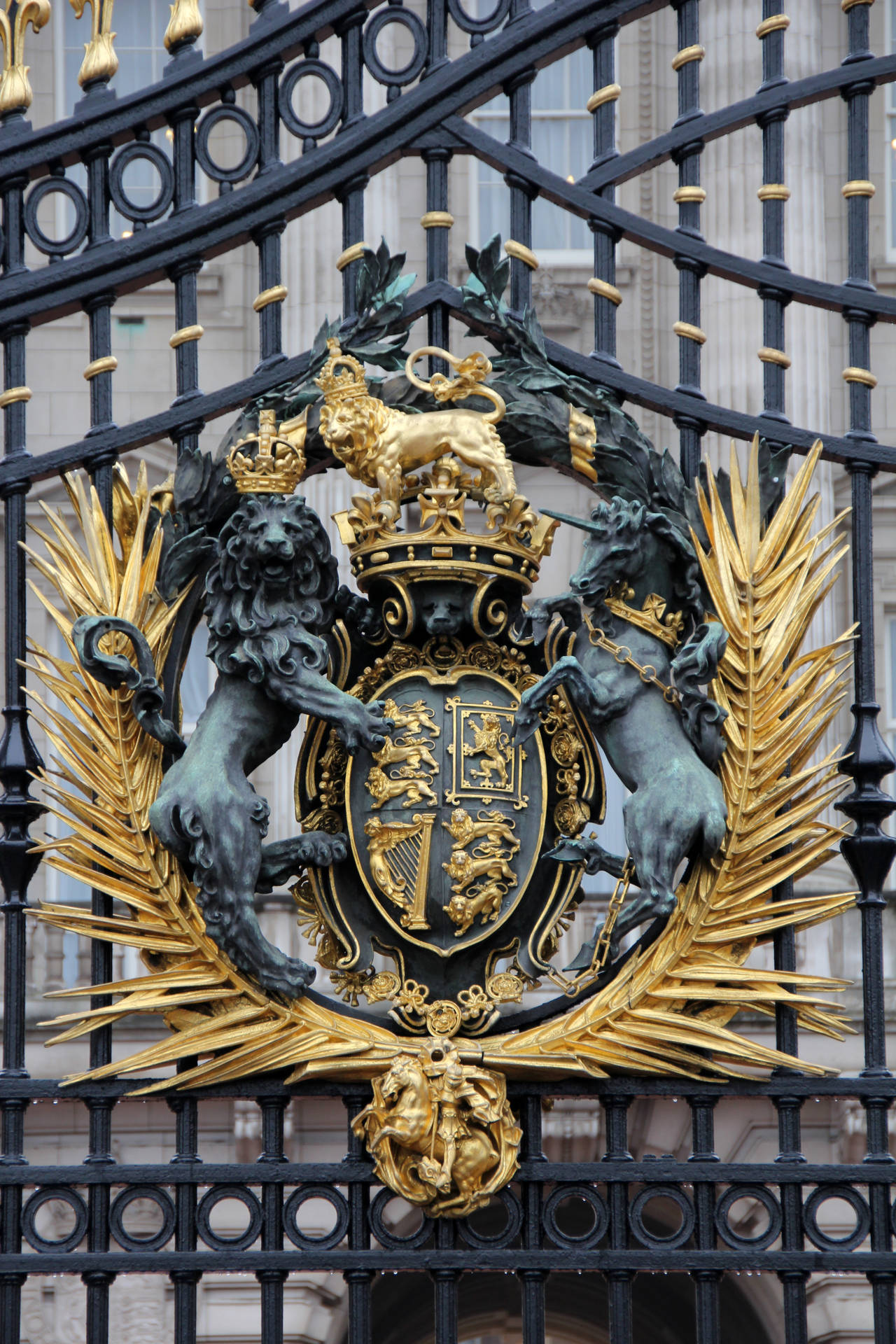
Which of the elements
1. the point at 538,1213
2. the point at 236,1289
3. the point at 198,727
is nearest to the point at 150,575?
the point at 198,727

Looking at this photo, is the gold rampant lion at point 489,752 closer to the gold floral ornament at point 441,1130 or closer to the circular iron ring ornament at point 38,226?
the gold floral ornament at point 441,1130

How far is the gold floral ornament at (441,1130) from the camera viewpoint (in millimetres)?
6348

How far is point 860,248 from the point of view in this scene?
707 cm

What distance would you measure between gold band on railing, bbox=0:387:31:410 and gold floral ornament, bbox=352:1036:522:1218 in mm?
2237

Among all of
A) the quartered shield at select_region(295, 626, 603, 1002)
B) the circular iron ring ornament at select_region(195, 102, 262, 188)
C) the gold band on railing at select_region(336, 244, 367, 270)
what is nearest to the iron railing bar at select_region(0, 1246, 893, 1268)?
the quartered shield at select_region(295, 626, 603, 1002)

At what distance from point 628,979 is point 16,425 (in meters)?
2.41

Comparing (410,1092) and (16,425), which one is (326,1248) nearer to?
(410,1092)

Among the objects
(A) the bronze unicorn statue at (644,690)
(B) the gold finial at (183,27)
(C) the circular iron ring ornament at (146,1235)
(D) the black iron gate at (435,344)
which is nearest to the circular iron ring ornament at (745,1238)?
(D) the black iron gate at (435,344)

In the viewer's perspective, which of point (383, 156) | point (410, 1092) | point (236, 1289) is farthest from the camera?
point (236, 1289)

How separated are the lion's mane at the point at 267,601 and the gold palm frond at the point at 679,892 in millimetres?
214

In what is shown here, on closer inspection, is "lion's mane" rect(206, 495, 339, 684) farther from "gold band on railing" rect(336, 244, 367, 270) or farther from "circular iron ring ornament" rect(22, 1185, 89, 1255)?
"circular iron ring ornament" rect(22, 1185, 89, 1255)

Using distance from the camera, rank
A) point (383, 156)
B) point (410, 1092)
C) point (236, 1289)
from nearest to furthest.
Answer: point (410, 1092) < point (383, 156) < point (236, 1289)

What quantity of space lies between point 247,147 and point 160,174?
0.27 m

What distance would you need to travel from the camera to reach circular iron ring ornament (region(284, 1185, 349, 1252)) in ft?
21.1
